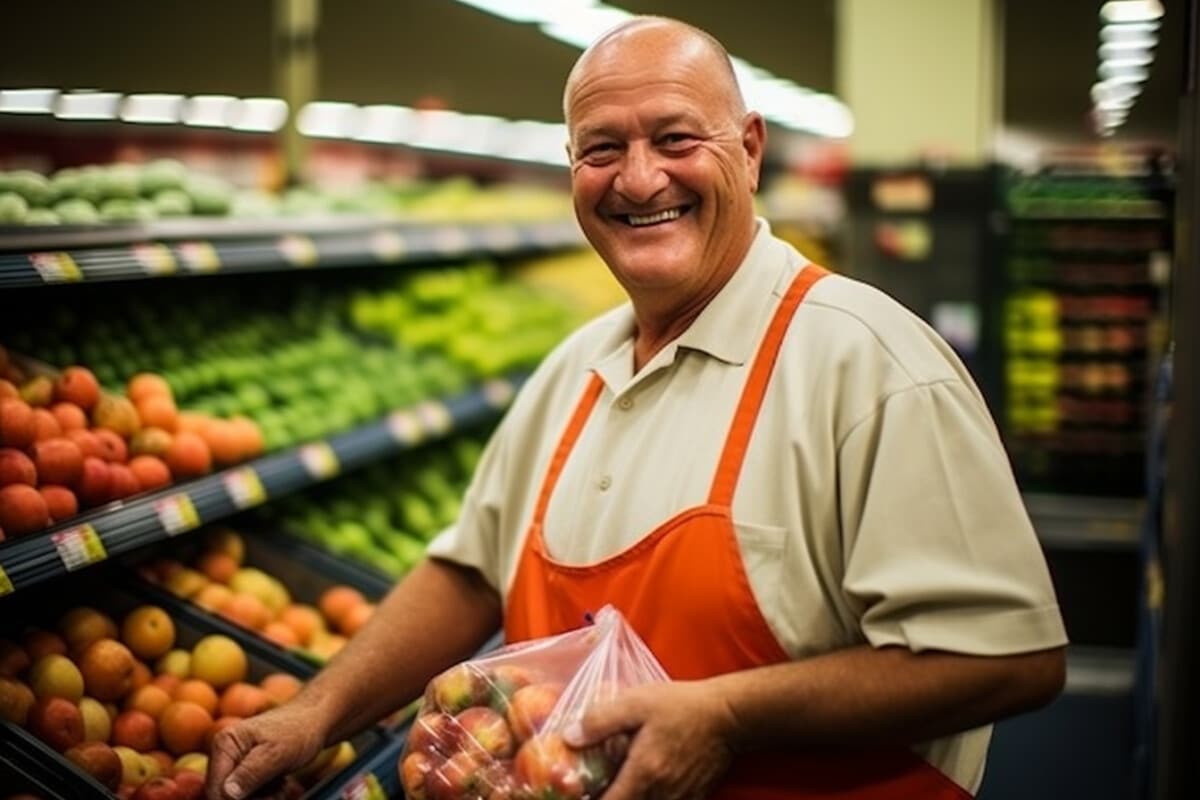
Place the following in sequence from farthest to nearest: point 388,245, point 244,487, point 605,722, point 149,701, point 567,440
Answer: point 388,245 < point 244,487 < point 149,701 < point 567,440 < point 605,722

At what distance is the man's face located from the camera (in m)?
1.90

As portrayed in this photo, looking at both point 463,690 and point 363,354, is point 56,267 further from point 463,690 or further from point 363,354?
point 363,354

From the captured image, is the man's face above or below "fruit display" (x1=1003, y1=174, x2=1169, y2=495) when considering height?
above

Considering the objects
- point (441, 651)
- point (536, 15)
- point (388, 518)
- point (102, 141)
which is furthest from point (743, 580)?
point (102, 141)

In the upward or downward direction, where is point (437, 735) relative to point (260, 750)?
upward

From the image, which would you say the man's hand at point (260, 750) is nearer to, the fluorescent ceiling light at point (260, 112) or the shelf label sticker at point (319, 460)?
Answer: the shelf label sticker at point (319, 460)

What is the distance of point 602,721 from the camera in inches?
65.1

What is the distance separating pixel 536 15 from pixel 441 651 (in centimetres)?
518

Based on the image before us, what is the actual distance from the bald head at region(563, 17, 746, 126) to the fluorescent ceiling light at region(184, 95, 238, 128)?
3174 mm

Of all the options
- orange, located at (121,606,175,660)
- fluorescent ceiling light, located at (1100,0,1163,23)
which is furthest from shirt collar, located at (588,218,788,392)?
fluorescent ceiling light, located at (1100,0,1163,23)

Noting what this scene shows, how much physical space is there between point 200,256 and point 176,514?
686 mm

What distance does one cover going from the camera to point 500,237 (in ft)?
17.6

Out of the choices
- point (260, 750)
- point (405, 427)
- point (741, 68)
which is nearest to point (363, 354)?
point (405, 427)

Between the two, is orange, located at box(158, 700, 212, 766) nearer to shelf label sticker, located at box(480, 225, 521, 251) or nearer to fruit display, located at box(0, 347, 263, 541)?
fruit display, located at box(0, 347, 263, 541)
